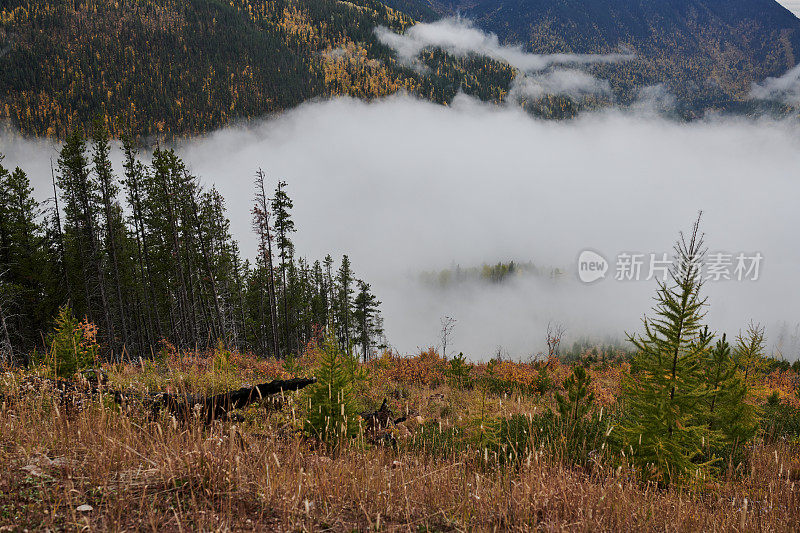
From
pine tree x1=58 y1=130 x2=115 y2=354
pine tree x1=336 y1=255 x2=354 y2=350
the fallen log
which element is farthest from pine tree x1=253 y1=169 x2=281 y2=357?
pine tree x1=336 y1=255 x2=354 y2=350

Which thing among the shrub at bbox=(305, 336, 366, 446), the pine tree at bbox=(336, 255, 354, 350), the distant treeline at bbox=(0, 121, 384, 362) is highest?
the distant treeline at bbox=(0, 121, 384, 362)

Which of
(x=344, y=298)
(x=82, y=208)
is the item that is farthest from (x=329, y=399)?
(x=344, y=298)

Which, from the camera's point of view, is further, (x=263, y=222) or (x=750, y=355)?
(x=263, y=222)

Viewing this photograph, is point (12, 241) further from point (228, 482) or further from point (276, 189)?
point (228, 482)

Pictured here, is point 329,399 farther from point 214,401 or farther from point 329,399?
point 214,401

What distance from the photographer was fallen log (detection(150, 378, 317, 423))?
4594mm

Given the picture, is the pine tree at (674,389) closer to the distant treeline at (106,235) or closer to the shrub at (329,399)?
the shrub at (329,399)

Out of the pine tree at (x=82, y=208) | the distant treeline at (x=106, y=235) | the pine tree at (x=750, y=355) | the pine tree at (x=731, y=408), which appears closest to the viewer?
the pine tree at (x=731, y=408)

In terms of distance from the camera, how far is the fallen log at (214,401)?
4594 mm

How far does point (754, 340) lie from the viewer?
314 inches

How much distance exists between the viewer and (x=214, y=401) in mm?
4918

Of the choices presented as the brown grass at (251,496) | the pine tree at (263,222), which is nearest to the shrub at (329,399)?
the brown grass at (251,496)

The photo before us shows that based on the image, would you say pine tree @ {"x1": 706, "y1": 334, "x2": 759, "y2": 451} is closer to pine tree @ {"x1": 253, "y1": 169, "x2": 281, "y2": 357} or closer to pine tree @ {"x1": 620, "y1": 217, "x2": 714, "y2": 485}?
pine tree @ {"x1": 620, "y1": 217, "x2": 714, "y2": 485}

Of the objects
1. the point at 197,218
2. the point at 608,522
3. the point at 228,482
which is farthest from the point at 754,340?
the point at 197,218
